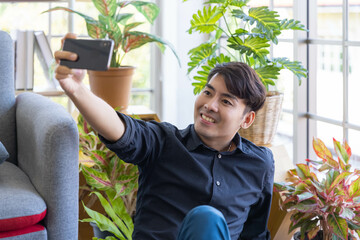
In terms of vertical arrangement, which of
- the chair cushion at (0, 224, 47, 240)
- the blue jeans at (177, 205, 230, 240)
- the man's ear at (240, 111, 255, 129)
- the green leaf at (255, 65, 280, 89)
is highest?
the green leaf at (255, 65, 280, 89)

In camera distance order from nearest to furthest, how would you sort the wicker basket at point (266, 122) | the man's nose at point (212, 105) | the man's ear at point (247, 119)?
the man's nose at point (212, 105) < the man's ear at point (247, 119) < the wicker basket at point (266, 122)

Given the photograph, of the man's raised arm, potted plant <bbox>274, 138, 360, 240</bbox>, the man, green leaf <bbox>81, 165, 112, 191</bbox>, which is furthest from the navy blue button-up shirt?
green leaf <bbox>81, 165, 112, 191</bbox>

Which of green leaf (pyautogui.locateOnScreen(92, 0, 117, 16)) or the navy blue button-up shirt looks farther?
green leaf (pyautogui.locateOnScreen(92, 0, 117, 16))

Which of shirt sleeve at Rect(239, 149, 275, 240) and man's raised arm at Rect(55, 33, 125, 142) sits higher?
man's raised arm at Rect(55, 33, 125, 142)

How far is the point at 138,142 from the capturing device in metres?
1.50

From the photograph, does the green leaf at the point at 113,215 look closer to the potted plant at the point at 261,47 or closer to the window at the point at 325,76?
the potted plant at the point at 261,47

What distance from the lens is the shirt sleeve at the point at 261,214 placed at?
68.6 inches

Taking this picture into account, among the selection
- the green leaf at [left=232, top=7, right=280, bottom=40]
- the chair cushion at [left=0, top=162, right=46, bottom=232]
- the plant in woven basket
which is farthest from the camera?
the green leaf at [left=232, top=7, right=280, bottom=40]

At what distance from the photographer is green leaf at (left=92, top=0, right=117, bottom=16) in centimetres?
270

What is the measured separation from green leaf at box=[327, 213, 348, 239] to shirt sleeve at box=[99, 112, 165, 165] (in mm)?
605

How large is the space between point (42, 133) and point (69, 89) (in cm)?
70

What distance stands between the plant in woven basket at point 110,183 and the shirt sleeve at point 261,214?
524 mm

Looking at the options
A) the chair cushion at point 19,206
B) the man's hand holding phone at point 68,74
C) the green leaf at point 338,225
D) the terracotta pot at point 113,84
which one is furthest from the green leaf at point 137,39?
the man's hand holding phone at point 68,74

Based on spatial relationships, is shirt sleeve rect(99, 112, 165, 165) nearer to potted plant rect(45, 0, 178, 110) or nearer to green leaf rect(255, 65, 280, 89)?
green leaf rect(255, 65, 280, 89)
